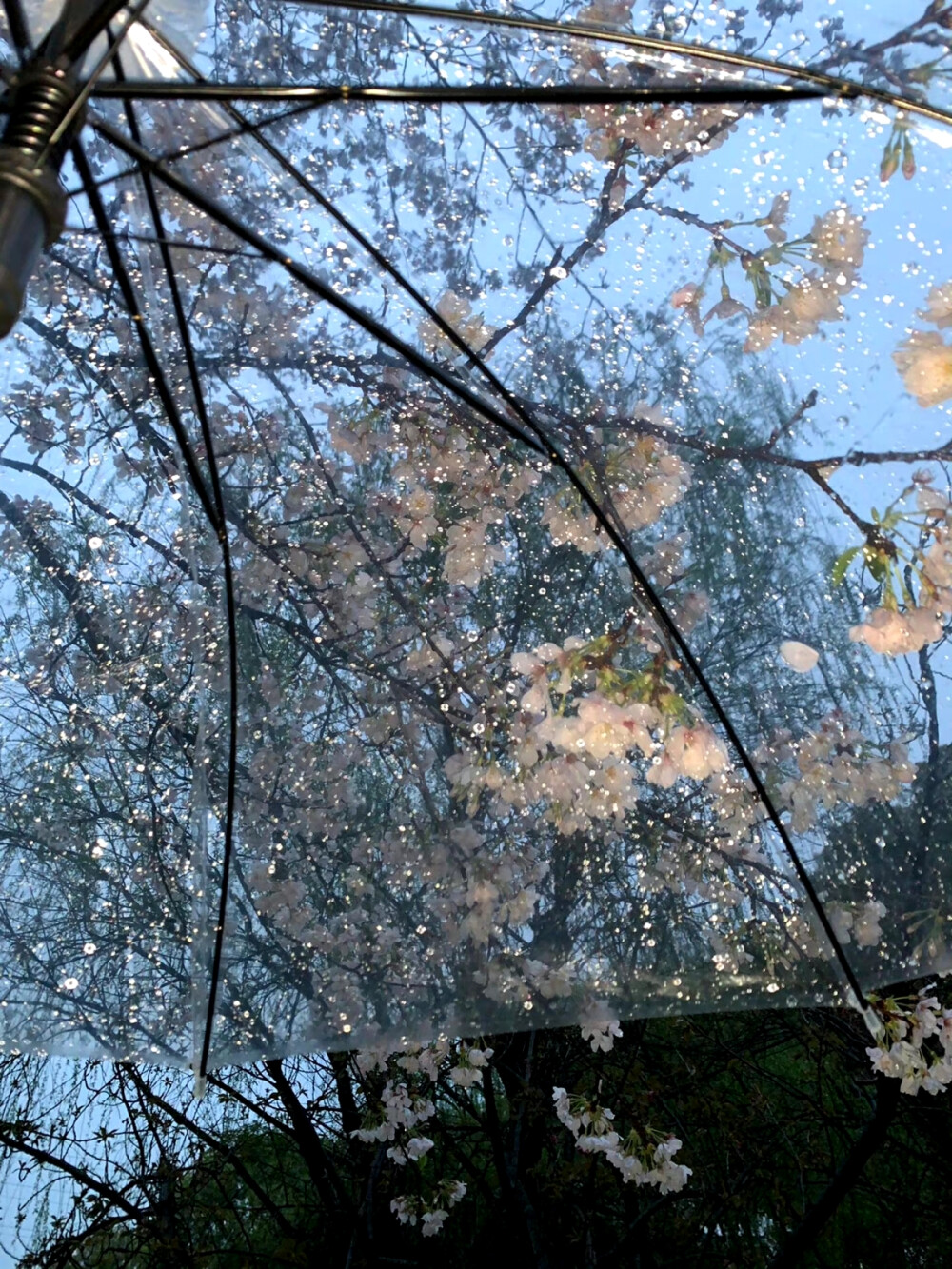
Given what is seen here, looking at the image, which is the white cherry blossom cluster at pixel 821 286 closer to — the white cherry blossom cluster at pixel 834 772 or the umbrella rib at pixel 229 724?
the white cherry blossom cluster at pixel 834 772

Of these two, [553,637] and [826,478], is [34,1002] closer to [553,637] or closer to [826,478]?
[553,637]

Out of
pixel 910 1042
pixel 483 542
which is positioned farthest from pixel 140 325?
pixel 910 1042

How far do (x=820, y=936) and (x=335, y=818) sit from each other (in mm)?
412

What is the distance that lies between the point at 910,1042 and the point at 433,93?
4.31ft

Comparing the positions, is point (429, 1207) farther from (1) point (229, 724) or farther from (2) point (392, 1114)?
(1) point (229, 724)

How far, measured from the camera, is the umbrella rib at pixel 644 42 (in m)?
0.69

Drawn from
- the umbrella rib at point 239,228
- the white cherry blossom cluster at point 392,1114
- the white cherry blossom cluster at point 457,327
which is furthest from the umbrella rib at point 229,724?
the white cherry blossom cluster at point 392,1114

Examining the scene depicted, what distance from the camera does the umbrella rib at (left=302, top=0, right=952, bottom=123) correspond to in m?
0.69

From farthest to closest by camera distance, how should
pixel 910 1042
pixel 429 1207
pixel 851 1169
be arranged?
pixel 429 1207, pixel 851 1169, pixel 910 1042

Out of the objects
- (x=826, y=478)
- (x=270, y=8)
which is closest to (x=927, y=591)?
(x=826, y=478)

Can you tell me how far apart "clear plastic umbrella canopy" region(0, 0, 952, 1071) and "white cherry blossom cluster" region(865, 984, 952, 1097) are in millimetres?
575

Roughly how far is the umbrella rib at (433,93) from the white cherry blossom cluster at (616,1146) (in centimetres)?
189

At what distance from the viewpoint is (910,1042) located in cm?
142

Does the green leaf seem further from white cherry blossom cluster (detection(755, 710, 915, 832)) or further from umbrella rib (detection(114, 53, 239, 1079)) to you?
umbrella rib (detection(114, 53, 239, 1079))
